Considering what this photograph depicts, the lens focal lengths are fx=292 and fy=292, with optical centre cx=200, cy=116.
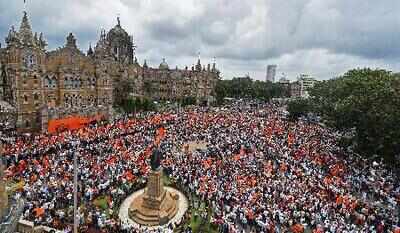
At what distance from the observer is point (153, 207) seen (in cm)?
1802

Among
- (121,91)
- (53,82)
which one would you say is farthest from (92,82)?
(121,91)

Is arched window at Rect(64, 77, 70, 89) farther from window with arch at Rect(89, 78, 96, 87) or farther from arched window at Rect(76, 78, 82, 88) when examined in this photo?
window with arch at Rect(89, 78, 96, 87)

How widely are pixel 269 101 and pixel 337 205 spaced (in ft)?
287

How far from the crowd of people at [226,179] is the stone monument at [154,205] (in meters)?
1.54

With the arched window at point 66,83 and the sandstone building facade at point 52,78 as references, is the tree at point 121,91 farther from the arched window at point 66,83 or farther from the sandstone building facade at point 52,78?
the arched window at point 66,83

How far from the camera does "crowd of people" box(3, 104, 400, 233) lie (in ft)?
57.5

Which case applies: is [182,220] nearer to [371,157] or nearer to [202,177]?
[202,177]

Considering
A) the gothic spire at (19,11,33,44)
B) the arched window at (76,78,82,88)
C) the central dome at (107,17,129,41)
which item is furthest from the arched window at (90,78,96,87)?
the central dome at (107,17,129,41)

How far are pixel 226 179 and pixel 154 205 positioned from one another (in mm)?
6917

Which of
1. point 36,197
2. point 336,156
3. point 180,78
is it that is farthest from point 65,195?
point 180,78

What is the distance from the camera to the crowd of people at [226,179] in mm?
17516

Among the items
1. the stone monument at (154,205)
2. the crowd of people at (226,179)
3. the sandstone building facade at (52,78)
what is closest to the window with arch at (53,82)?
the sandstone building facade at (52,78)

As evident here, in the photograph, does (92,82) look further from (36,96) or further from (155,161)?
(155,161)

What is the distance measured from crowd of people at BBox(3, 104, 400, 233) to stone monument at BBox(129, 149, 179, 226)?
154cm
